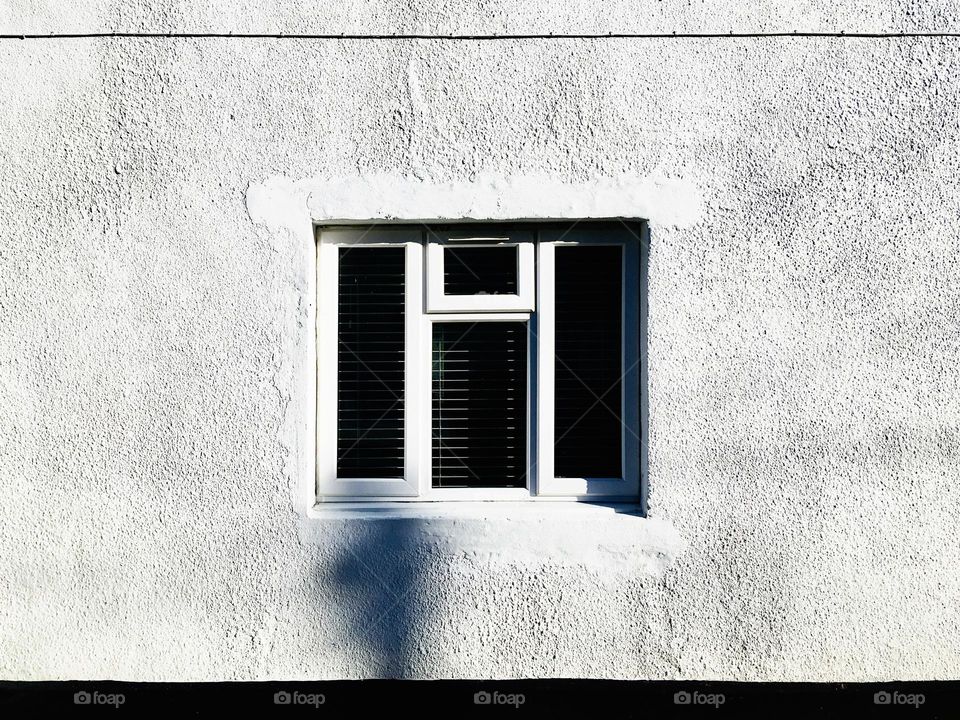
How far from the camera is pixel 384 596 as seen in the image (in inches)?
107

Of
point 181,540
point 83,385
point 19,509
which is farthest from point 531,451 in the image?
point 19,509

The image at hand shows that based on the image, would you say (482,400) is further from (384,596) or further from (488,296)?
(384,596)

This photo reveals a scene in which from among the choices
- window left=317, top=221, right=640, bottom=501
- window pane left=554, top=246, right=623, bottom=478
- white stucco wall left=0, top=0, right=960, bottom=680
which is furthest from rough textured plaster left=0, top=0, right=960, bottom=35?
window pane left=554, top=246, right=623, bottom=478

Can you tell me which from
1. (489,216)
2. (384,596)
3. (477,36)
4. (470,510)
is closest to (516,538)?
(470,510)

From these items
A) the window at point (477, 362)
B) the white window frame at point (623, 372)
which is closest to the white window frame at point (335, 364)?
the window at point (477, 362)

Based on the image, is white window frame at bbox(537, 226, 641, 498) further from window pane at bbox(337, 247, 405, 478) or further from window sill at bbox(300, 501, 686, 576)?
window pane at bbox(337, 247, 405, 478)

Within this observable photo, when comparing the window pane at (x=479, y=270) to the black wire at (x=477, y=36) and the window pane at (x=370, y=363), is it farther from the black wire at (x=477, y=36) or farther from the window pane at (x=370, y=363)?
the black wire at (x=477, y=36)

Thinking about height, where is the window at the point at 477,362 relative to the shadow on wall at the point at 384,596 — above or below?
above

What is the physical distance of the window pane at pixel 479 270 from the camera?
2.85 metres

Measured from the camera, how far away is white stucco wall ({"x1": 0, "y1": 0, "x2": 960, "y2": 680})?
2.67 m

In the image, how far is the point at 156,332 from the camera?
8.91ft

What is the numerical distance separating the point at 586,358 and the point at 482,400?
44 cm

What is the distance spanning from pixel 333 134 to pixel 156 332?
39.3 inches

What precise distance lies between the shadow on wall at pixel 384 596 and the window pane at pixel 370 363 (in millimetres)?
277
